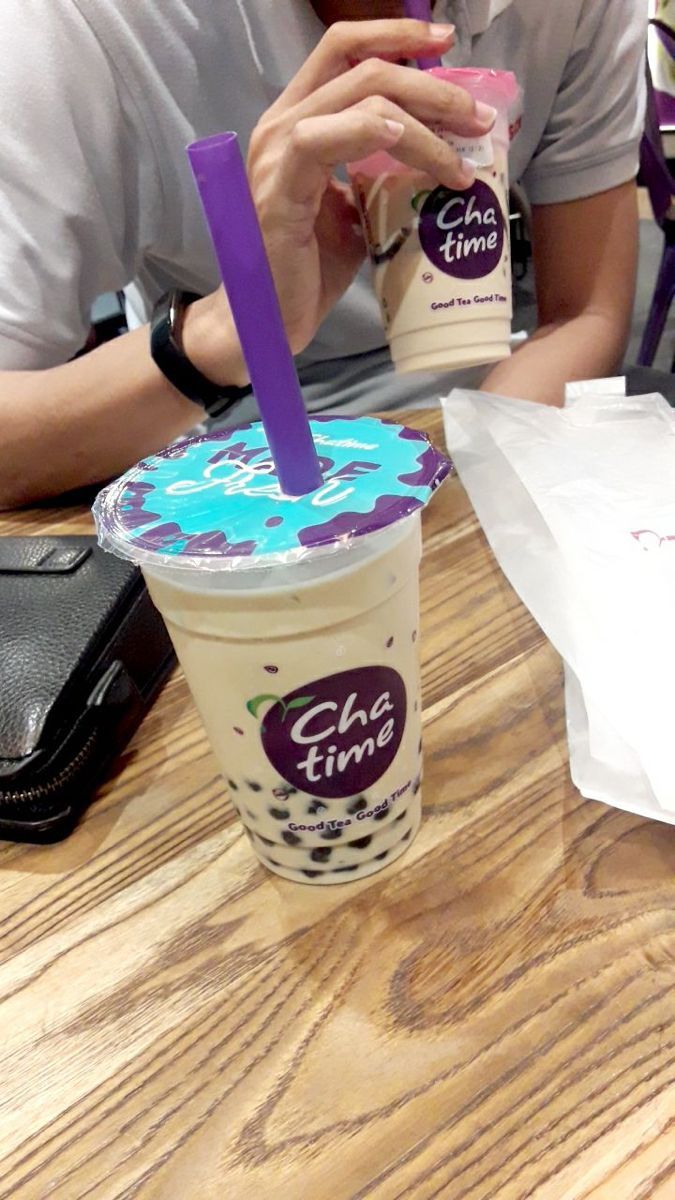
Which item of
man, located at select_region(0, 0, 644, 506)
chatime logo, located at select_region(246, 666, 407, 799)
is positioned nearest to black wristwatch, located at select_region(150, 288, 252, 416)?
man, located at select_region(0, 0, 644, 506)

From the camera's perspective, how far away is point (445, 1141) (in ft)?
0.99

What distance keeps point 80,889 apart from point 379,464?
0.27 meters

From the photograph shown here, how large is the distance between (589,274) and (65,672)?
2.80 feet

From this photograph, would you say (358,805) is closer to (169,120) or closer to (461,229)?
(461,229)

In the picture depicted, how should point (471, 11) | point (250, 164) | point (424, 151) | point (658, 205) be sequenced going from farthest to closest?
point (658, 205) → point (471, 11) → point (250, 164) → point (424, 151)

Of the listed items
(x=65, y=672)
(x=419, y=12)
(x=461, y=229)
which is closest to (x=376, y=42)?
(x=419, y=12)

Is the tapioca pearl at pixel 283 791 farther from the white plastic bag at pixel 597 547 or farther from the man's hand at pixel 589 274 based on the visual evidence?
the man's hand at pixel 589 274

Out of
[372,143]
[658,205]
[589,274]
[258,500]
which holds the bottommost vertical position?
[658,205]

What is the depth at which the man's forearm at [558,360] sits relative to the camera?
85 cm

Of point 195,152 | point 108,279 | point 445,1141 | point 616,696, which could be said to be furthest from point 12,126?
point 445,1141

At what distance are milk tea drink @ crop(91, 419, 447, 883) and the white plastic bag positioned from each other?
11 centimetres

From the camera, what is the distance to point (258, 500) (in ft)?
1.16

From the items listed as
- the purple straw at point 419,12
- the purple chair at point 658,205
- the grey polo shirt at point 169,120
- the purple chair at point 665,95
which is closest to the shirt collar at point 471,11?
the grey polo shirt at point 169,120

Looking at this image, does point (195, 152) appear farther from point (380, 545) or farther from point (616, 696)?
point (616, 696)
